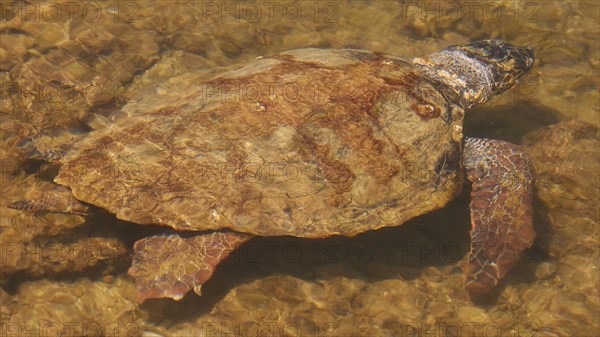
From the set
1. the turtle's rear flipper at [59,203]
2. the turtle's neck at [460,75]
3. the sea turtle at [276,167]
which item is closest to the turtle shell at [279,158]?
the sea turtle at [276,167]

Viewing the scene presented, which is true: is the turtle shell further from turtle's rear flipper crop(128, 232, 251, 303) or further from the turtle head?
the turtle head

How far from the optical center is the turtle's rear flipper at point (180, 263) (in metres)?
4.75

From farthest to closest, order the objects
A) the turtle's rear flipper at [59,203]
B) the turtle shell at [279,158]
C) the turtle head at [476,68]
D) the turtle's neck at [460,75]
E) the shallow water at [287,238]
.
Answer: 1. the turtle head at [476,68]
2. the turtle's neck at [460,75]
3. the shallow water at [287,238]
4. the turtle's rear flipper at [59,203]
5. the turtle shell at [279,158]

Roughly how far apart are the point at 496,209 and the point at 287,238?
6.98 ft

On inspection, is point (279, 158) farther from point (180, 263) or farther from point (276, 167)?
point (180, 263)

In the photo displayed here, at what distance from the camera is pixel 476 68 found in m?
6.41

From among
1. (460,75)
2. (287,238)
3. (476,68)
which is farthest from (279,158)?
(476,68)

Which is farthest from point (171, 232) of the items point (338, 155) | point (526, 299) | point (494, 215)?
point (526, 299)

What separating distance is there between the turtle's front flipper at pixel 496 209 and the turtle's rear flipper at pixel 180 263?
226cm

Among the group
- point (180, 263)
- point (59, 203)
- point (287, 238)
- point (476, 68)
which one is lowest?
point (287, 238)

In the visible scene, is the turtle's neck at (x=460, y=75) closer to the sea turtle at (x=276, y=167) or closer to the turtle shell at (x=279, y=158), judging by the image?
the sea turtle at (x=276, y=167)

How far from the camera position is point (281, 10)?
7828 mm

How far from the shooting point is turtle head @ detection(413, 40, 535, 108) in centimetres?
611

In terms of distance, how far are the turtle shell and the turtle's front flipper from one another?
1.90 ft
